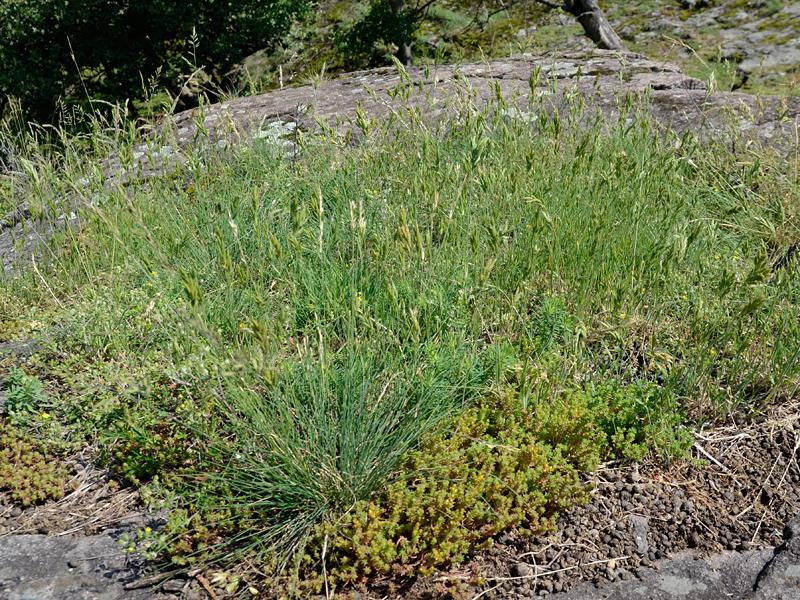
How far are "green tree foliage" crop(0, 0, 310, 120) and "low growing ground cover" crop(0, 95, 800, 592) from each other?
14.6 feet

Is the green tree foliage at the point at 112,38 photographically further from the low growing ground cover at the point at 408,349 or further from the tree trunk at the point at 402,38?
the low growing ground cover at the point at 408,349

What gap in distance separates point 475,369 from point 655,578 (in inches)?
40.0

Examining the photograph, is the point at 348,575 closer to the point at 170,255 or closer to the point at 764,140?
the point at 170,255

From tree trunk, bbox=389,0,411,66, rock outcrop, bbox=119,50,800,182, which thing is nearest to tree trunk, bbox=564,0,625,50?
rock outcrop, bbox=119,50,800,182

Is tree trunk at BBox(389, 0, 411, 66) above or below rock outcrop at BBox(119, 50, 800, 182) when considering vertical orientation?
above

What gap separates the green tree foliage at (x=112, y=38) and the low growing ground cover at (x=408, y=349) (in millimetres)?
4462

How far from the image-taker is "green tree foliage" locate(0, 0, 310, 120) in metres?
7.75

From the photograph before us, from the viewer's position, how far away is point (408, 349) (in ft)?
9.76

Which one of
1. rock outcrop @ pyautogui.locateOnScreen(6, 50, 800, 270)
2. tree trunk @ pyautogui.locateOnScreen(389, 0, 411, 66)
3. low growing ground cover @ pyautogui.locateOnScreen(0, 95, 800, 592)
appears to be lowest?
low growing ground cover @ pyautogui.locateOnScreen(0, 95, 800, 592)

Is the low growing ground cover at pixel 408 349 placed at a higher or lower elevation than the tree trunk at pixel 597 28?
lower

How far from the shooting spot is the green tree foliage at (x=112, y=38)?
7.75 meters

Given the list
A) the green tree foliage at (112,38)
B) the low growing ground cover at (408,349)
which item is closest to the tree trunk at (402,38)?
the green tree foliage at (112,38)

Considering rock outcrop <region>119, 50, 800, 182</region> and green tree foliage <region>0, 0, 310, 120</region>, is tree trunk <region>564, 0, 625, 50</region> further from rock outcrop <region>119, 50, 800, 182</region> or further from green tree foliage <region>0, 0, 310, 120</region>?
green tree foliage <region>0, 0, 310, 120</region>

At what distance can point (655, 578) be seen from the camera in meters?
2.53
